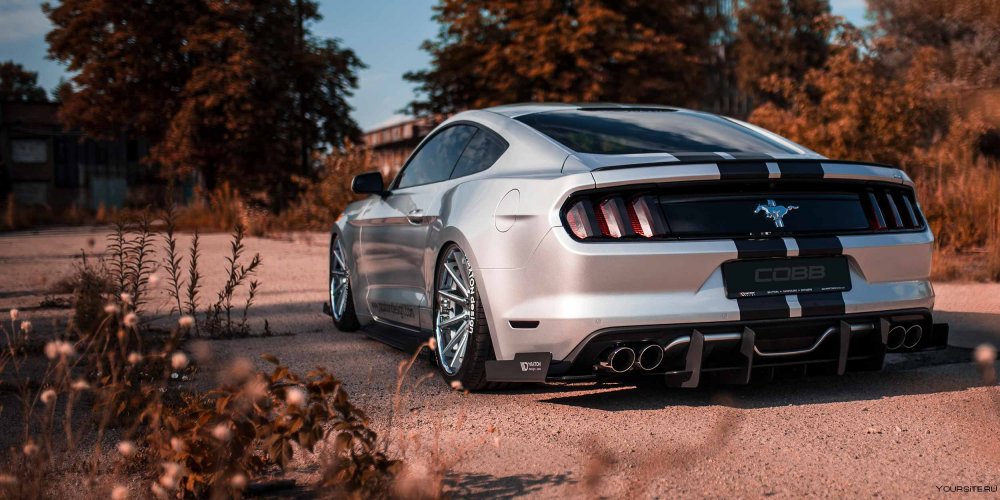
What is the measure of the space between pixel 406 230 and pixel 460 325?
94 centimetres

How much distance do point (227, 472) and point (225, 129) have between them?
26.5 metres

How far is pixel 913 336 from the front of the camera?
416cm

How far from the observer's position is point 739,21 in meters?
49.1

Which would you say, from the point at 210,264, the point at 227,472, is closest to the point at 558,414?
the point at 227,472

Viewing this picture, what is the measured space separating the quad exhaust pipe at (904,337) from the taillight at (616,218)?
1130 millimetres

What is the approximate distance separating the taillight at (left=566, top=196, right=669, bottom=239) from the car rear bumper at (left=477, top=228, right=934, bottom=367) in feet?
0.19

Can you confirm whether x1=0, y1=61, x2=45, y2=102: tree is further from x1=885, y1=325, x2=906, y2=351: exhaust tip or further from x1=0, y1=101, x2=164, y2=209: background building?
x1=885, y1=325, x2=906, y2=351: exhaust tip

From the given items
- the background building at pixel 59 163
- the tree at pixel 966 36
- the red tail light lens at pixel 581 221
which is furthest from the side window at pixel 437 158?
the background building at pixel 59 163

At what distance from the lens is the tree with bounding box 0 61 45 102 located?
203 ft

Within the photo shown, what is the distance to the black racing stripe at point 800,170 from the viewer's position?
3.93 meters

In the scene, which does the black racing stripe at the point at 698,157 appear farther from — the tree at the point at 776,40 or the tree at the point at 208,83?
the tree at the point at 776,40

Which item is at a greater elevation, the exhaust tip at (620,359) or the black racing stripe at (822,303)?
the black racing stripe at (822,303)

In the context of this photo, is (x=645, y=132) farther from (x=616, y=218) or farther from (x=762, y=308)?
(x=762, y=308)

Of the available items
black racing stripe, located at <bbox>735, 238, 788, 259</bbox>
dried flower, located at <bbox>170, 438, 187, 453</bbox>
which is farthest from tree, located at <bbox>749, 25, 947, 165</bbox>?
dried flower, located at <bbox>170, 438, 187, 453</bbox>
